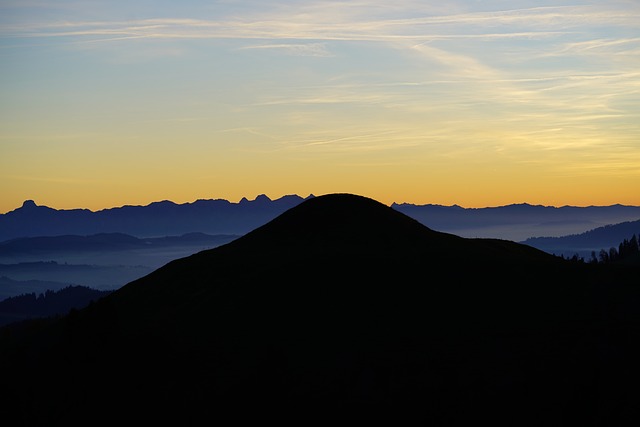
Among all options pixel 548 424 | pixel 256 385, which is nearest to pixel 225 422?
pixel 256 385

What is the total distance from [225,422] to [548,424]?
30704 millimetres

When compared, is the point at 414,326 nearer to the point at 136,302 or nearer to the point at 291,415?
the point at 291,415

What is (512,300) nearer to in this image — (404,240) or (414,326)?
(414,326)

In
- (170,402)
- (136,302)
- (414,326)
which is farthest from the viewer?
(136,302)

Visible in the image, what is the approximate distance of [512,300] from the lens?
98.8 metres

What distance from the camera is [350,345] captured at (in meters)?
87.4

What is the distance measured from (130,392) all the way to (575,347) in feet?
154

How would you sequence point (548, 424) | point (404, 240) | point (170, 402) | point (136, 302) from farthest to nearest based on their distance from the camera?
point (404, 240) < point (136, 302) < point (170, 402) < point (548, 424)

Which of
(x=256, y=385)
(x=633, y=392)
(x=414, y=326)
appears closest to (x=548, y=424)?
(x=633, y=392)

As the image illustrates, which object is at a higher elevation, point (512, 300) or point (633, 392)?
point (512, 300)

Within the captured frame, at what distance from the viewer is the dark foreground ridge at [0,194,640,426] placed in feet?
257

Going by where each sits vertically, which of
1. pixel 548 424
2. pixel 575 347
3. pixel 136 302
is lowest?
pixel 548 424

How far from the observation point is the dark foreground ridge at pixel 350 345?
7844 cm

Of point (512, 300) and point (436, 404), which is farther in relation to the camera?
point (512, 300)
